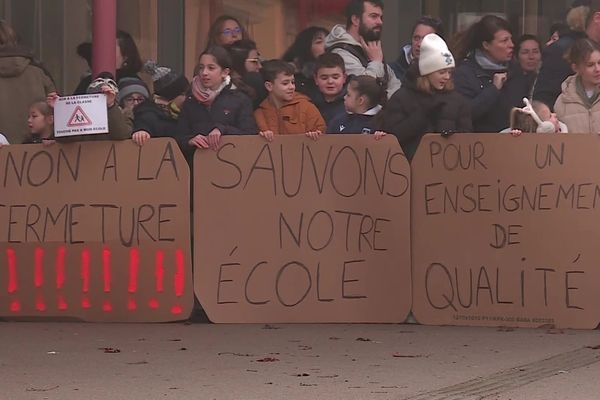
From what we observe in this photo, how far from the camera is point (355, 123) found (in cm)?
1075

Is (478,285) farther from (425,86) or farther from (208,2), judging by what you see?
(208,2)

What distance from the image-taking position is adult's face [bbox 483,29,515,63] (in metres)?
11.2

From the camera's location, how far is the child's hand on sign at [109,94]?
1036cm

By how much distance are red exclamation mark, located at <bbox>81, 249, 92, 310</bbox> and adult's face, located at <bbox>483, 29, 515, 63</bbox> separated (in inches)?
119

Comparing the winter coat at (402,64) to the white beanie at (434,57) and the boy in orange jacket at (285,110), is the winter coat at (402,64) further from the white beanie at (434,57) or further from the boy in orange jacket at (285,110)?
the white beanie at (434,57)

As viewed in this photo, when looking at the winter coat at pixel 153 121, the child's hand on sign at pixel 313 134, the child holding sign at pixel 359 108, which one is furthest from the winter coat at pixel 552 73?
the winter coat at pixel 153 121

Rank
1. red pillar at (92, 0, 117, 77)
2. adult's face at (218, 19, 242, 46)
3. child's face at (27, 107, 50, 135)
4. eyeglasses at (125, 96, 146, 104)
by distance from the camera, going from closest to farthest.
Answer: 1. child's face at (27, 107, 50, 135)
2. eyeglasses at (125, 96, 146, 104)
3. red pillar at (92, 0, 117, 77)
4. adult's face at (218, 19, 242, 46)

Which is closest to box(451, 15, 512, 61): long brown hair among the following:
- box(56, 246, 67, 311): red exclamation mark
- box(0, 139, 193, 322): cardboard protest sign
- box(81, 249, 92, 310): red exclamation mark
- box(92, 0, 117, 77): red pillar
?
box(0, 139, 193, 322): cardboard protest sign

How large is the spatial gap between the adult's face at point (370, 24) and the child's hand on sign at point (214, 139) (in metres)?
1.95

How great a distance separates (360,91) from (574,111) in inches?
53.3

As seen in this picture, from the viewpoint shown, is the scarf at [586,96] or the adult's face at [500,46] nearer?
the scarf at [586,96]

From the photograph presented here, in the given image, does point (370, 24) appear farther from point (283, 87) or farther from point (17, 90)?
point (17, 90)

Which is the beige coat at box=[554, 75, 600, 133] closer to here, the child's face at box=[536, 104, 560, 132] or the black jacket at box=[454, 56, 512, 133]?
the child's face at box=[536, 104, 560, 132]

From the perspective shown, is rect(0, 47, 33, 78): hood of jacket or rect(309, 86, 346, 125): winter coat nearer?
rect(309, 86, 346, 125): winter coat
